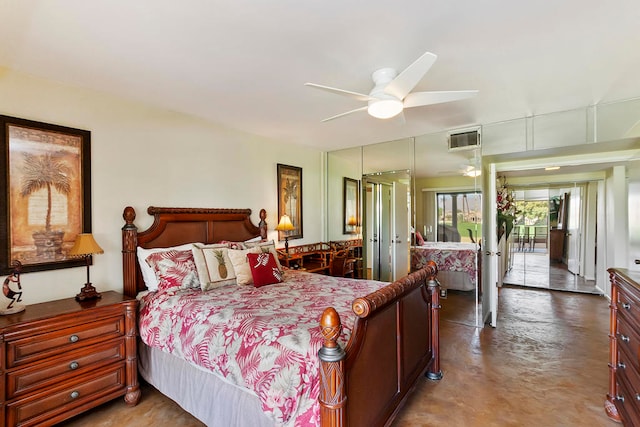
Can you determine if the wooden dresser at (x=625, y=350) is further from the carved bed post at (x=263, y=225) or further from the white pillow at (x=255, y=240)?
the carved bed post at (x=263, y=225)

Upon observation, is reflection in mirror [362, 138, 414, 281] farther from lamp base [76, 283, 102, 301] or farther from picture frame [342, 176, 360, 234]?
lamp base [76, 283, 102, 301]

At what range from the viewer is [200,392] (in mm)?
2039

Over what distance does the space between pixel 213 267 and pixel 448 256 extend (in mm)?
3225

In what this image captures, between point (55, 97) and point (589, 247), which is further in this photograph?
point (589, 247)

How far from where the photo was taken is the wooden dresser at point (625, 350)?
5.44ft

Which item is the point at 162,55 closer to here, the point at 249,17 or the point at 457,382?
the point at 249,17

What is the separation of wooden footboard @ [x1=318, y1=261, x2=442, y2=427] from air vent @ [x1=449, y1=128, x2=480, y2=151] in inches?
77.4

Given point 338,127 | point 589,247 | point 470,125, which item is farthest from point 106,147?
point 589,247

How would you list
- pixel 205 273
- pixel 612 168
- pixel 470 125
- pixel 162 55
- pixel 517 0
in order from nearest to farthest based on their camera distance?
pixel 517 0 < pixel 162 55 < pixel 205 273 < pixel 470 125 < pixel 612 168

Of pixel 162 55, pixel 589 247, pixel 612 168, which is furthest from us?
pixel 589 247

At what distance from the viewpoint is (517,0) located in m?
1.57

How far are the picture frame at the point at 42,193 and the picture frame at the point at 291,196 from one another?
2.30 metres

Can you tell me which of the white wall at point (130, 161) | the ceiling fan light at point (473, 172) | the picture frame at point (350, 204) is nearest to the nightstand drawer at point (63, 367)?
the white wall at point (130, 161)

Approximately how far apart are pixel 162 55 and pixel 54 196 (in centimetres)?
143
